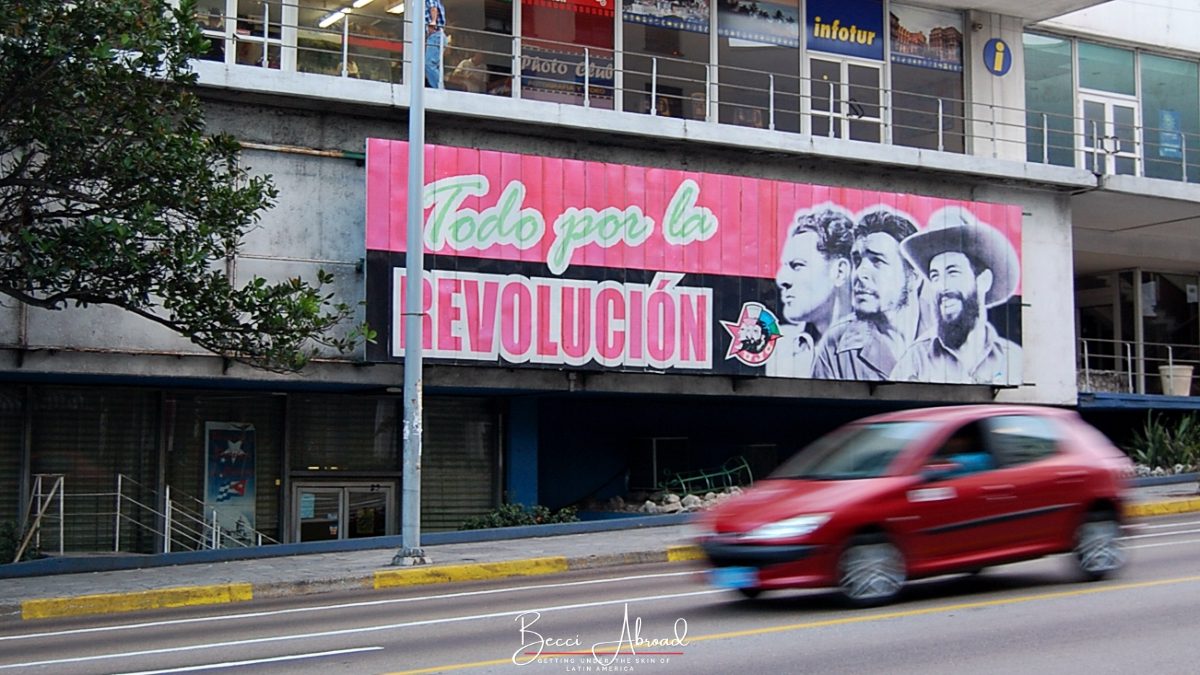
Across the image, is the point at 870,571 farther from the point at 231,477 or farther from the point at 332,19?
the point at 332,19

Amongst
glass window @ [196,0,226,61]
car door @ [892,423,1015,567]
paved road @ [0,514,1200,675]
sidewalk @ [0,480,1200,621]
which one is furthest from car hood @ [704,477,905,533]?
glass window @ [196,0,226,61]

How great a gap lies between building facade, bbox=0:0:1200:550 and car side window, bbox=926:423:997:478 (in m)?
10.3

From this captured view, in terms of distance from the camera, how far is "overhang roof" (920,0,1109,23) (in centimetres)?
2578

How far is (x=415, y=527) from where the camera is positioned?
17156mm

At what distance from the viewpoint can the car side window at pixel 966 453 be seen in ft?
36.3

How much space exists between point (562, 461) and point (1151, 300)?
660 inches

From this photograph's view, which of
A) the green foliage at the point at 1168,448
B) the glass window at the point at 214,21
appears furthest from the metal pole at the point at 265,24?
the green foliage at the point at 1168,448

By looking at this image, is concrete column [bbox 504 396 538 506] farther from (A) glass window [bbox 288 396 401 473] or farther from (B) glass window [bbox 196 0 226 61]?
(B) glass window [bbox 196 0 226 61]

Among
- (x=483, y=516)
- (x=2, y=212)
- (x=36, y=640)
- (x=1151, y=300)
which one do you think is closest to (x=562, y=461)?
(x=483, y=516)

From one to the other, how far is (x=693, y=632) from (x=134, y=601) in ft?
26.3

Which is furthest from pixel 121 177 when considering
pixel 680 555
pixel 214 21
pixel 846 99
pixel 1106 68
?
pixel 1106 68

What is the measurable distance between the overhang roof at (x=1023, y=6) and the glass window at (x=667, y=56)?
16.4 feet

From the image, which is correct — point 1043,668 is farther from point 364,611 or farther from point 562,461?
point 562,461

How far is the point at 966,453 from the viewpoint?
11266 millimetres
